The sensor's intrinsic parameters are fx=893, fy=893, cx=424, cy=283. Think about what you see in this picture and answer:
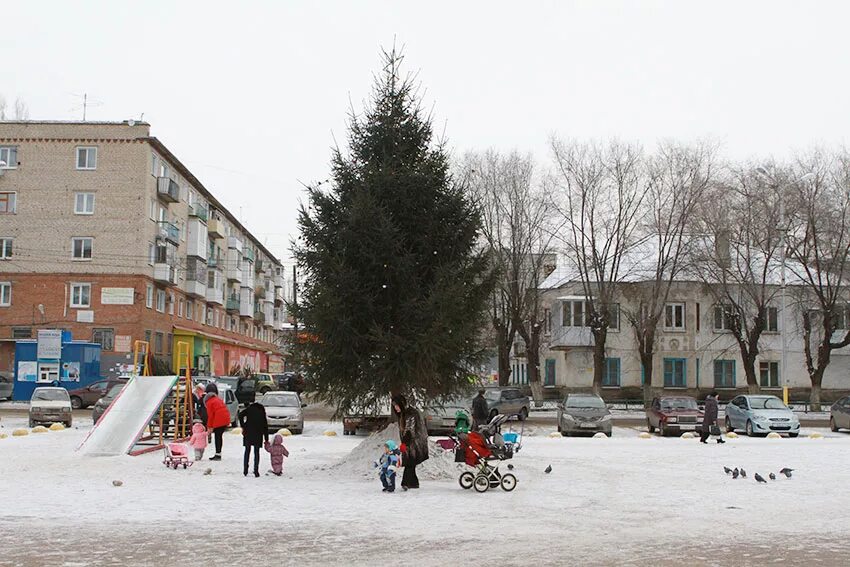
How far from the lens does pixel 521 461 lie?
68.6 ft

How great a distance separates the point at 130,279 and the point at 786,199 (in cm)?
3788

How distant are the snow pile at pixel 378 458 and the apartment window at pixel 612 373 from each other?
3828 cm

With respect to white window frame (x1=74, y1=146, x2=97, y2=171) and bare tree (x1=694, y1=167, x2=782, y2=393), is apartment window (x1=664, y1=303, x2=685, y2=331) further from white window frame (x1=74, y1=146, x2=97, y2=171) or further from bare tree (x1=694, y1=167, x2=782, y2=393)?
white window frame (x1=74, y1=146, x2=97, y2=171)

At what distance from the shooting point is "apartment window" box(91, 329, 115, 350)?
5438cm

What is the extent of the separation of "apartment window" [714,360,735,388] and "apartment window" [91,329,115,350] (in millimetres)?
37331

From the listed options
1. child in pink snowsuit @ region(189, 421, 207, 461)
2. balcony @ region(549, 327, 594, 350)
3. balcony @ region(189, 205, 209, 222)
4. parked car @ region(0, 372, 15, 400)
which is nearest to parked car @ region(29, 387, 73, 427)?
child in pink snowsuit @ region(189, 421, 207, 461)

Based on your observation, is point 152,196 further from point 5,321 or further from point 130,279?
point 5,321

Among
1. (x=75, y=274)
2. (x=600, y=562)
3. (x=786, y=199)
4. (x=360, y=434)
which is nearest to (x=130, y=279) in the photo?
(x=75, y=274)

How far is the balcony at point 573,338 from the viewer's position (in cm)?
5468

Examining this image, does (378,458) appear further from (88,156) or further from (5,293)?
(5,293)

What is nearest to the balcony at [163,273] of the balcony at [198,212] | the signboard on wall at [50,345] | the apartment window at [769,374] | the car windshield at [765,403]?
the balcony at [198,212]

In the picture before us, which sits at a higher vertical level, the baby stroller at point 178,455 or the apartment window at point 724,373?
the apartment window at point 724,373

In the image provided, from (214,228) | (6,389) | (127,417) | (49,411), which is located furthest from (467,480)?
(214,228)

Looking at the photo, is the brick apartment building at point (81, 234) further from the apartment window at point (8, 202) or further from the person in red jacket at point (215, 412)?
the person in red jacket at point (215, 412)
